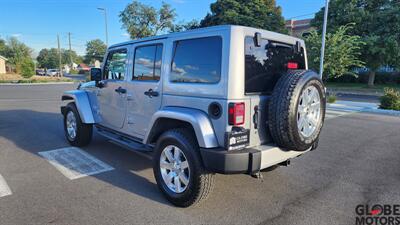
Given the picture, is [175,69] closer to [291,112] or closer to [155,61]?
[155,61]

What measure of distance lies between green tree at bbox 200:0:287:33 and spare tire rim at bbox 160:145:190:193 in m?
27.3

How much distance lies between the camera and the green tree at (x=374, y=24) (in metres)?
22.1

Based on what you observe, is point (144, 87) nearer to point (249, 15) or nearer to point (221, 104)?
point (221, 104)

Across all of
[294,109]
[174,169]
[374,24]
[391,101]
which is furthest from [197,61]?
[374,24]

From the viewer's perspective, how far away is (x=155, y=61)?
367cm

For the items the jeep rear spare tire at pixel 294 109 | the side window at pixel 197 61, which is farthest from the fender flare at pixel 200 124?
the jeep rear spare tire at pixel 294 109

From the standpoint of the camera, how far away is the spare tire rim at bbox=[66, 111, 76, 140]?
5445 mm

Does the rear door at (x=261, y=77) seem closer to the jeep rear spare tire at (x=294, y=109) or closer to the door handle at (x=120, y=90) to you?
the jeep rear spare tire at (x=294, y=109)

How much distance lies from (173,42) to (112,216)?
2.19 metres

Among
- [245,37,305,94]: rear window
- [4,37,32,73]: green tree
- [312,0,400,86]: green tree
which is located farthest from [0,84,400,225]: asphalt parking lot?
[4,37,32,73]: green tree

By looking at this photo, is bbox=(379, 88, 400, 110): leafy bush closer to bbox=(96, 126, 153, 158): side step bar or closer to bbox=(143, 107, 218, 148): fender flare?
bbox=(96, 126, 153, 158): side step bar

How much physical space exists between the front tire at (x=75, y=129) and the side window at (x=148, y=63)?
6.39 ft

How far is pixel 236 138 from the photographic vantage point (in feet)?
9.17

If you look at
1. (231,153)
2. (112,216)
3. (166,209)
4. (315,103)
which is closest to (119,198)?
(112,216)
